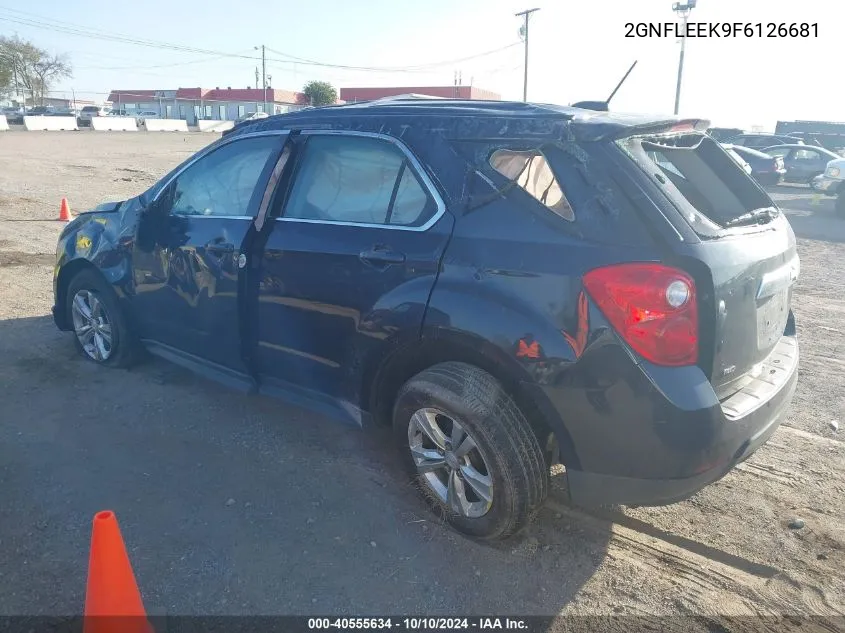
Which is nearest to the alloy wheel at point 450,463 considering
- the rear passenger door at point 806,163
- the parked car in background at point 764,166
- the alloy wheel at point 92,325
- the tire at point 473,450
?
the tire at point 473,450

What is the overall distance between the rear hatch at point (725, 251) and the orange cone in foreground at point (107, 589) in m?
2.20

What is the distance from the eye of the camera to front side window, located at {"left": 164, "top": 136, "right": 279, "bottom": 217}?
3.75m

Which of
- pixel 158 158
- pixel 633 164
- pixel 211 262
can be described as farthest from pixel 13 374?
pixel 158 158

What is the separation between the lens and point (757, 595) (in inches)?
106

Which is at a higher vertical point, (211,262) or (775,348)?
(211,262)

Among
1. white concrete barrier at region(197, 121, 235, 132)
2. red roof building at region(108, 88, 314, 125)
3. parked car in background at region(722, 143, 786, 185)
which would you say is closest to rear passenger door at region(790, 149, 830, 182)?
parked car in background at region(722, 143, 786, 185)

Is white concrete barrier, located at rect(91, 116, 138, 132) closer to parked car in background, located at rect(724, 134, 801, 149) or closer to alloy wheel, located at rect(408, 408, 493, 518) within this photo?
parked car in background, located at rect(724, 134, 801, 149)

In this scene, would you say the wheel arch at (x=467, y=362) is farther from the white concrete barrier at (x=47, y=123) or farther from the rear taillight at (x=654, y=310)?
the white concrete barrier at (x=47, y=123)

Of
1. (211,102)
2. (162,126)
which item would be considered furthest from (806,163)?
(211,102)

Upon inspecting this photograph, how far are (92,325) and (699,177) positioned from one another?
414 cm

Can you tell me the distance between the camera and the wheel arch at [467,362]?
105 inches

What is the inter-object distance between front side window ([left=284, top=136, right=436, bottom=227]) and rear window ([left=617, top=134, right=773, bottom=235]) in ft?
3.11

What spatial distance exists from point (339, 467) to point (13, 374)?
2680 mm

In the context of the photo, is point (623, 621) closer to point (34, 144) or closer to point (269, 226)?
point (269, 226)
